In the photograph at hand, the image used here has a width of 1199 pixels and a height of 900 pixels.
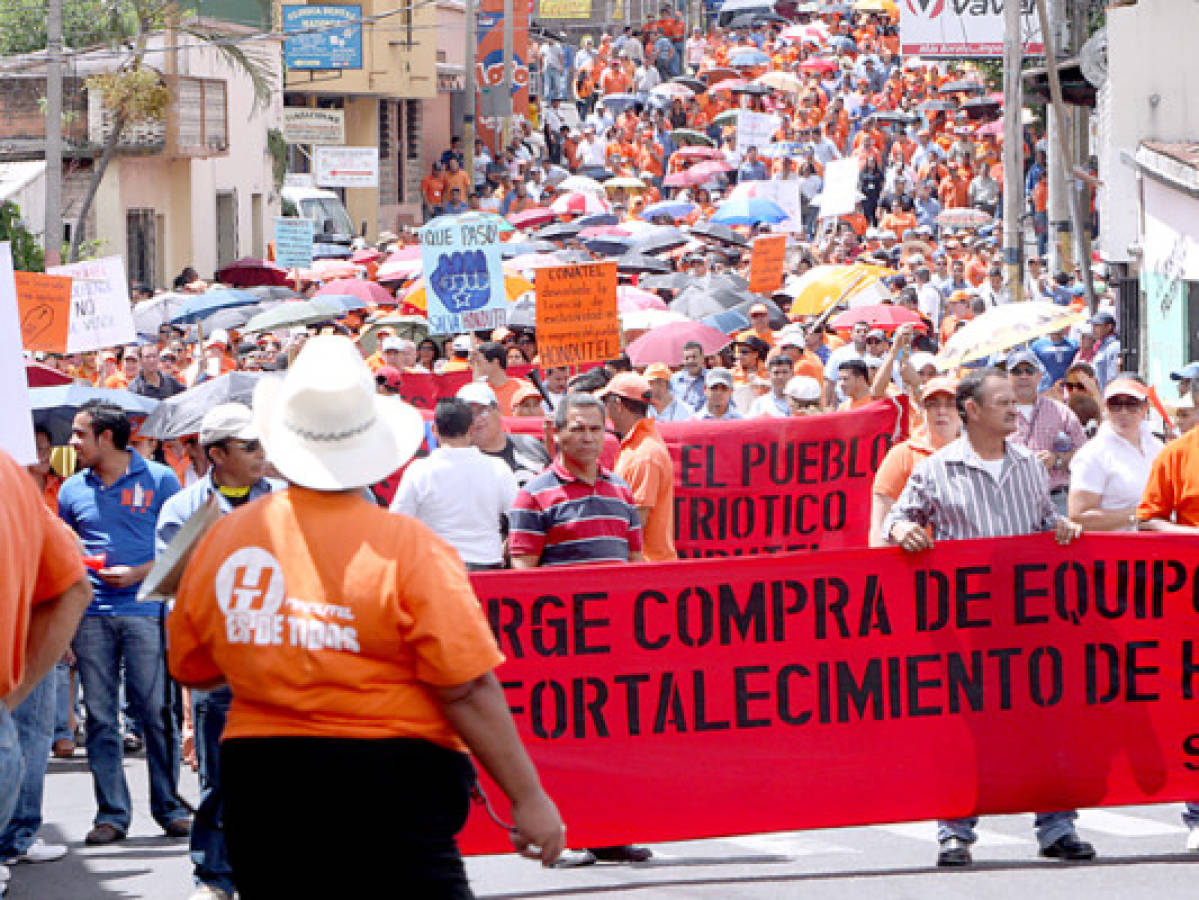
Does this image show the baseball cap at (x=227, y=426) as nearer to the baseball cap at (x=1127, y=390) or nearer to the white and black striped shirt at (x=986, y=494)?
the white and black striped shirt at (x=986, y=494)

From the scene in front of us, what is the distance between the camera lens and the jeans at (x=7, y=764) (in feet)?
18.5

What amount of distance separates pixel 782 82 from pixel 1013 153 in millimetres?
27249

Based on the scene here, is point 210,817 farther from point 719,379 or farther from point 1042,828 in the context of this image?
point 719,379

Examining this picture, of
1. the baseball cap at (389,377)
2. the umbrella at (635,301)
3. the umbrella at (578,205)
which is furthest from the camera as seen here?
the umbrella at (578,205)

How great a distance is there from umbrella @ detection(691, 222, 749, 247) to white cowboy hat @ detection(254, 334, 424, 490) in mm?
27369

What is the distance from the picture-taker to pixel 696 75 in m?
62.2

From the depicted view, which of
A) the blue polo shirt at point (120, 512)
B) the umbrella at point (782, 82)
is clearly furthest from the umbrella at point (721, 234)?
the blue polo shirt at point (120, 512)

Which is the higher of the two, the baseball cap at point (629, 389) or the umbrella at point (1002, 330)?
the baseball cap at point (629, 389)

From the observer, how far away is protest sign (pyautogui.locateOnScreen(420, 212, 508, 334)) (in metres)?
19.1

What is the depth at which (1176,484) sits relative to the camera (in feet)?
30.4

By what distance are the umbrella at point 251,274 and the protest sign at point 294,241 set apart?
431 centimetres

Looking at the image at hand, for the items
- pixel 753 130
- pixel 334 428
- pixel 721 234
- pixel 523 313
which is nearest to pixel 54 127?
pixel 523 313

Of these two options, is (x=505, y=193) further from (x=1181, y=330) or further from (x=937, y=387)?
(x=937, y=387)

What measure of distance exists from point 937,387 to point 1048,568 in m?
2.49
